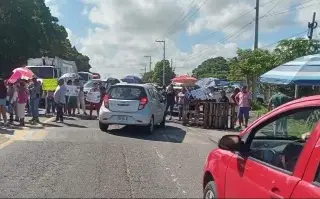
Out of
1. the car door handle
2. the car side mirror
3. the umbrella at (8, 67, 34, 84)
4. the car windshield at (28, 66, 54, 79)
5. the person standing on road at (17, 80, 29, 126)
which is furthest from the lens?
the car windshield at (28, 66, 54, 79)

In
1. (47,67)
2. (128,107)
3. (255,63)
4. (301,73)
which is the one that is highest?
(255,63)

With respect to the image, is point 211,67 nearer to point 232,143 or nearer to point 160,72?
point 160,72

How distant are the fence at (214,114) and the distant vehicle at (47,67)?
12.9 metres

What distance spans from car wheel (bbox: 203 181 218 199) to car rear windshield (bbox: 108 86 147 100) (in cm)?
952

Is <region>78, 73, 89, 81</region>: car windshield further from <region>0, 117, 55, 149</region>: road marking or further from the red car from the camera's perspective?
the red car

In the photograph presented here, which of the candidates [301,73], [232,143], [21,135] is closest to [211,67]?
[301,73]

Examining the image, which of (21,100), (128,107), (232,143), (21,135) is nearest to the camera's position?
(232,143)

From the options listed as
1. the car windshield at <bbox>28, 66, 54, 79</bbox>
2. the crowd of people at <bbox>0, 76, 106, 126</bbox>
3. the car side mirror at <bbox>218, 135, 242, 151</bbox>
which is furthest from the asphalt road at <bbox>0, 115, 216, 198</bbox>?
the car windshield at <bbox>28, 66, 54, 79</bbox>

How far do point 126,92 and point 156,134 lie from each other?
5.52 ft

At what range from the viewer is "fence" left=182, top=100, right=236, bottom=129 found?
18.0 metres

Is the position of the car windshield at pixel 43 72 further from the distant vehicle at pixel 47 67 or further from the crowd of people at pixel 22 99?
the crowd of people at pixel 22 99

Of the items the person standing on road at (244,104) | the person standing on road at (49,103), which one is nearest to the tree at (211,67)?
the person standing on road at (49,103)

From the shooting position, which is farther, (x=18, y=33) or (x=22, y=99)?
(x=18, y=33)

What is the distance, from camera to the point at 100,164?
30.6ft
